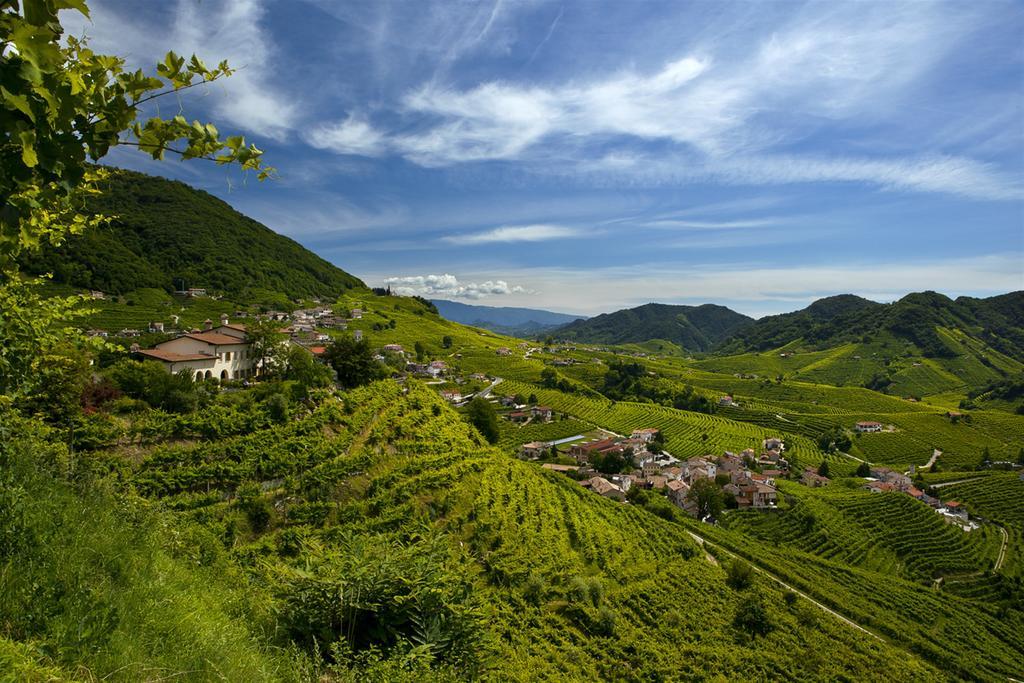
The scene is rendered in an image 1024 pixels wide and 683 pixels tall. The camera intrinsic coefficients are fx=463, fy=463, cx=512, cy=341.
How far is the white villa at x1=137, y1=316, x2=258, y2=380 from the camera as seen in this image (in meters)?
30.1

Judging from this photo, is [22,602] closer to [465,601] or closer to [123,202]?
[465,601]

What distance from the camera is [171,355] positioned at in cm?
3027

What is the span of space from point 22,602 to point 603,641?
19.6 m

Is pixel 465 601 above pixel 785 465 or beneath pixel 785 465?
above

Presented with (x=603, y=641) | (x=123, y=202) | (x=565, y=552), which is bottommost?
(x=603, y=641)

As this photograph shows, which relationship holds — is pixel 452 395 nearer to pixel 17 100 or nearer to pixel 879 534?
pixel 879 534

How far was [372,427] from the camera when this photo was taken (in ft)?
69.5

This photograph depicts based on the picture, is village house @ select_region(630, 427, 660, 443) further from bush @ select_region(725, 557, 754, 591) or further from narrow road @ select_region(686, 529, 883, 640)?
bush @ select_region(725, 557, 754, 591)

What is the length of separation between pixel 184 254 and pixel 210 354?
313ft

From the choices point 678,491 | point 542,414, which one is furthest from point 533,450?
point 678,491

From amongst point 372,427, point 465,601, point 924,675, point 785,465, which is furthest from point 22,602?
point 785,465

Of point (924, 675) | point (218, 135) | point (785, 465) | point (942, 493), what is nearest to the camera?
point (218, 135)

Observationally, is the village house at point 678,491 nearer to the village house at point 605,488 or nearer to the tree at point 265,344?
the village house at point 605,488

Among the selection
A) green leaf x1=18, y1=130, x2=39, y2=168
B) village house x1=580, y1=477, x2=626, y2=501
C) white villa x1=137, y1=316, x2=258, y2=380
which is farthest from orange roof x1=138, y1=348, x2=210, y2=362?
village house x1=580, y1=477, x2=626, y2=501
